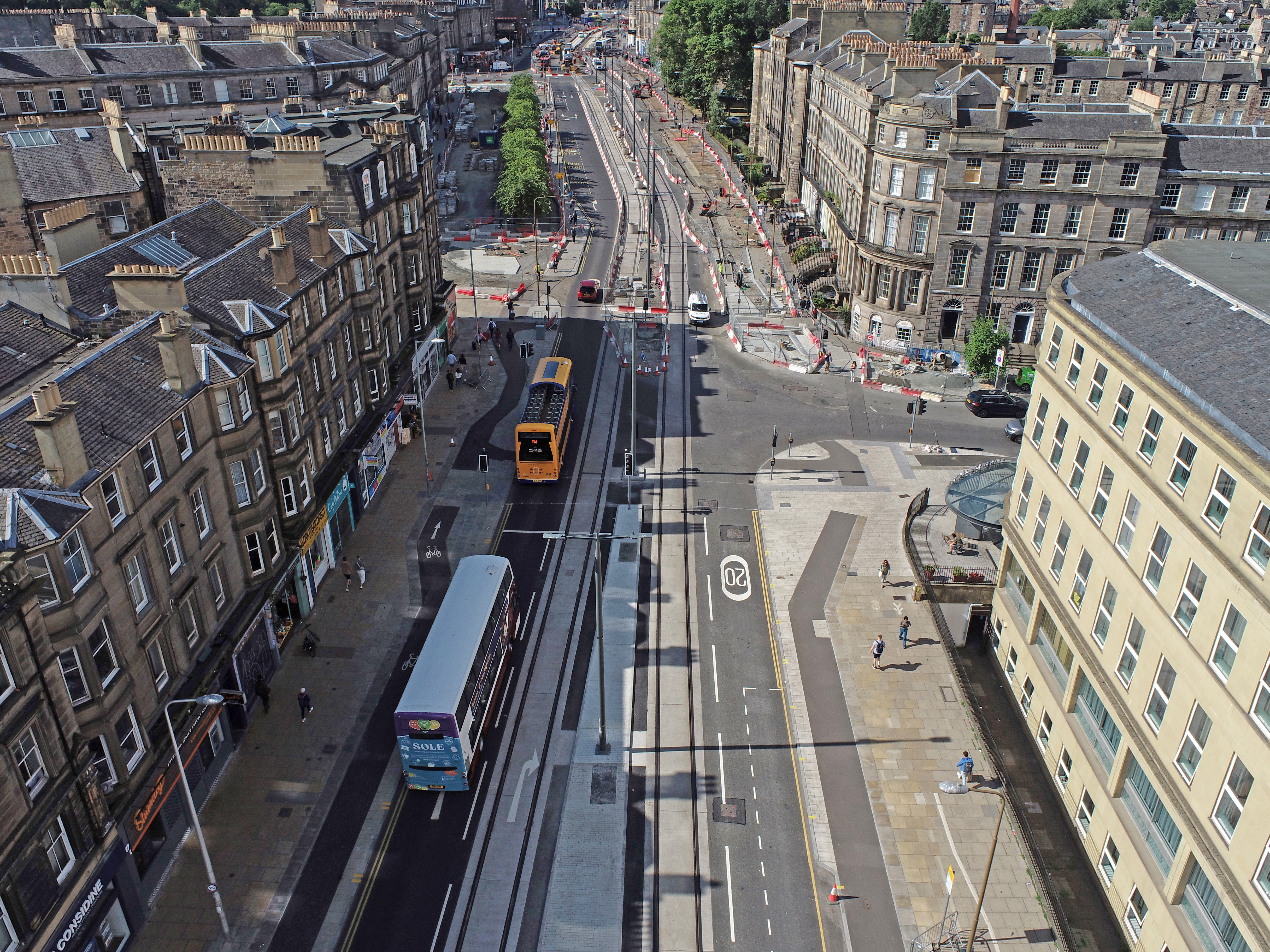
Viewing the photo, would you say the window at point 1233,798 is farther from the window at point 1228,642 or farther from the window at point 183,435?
the window at point 183,435

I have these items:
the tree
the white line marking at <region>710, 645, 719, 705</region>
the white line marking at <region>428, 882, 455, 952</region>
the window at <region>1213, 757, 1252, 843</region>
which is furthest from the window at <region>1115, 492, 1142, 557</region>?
the tree

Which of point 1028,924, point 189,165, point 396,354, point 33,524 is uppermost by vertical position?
point 189,165

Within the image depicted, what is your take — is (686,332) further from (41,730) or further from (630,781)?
(41,730)

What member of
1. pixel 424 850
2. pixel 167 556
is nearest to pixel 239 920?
pixel 424 850

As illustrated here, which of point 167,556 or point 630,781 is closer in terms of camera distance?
point 167,556

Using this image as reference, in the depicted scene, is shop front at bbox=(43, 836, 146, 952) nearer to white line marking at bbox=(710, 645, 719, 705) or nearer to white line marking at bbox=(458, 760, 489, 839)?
white line marking at bbox=(458, 760, 489, 839)

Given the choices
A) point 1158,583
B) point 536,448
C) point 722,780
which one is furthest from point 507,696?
point 1158,583

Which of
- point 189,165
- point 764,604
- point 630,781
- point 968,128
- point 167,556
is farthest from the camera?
point 968,128

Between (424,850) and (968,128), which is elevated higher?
(968,128)
